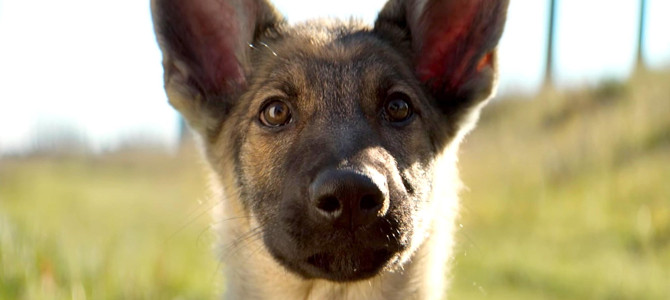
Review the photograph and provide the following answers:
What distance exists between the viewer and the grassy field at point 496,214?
22.7 feet

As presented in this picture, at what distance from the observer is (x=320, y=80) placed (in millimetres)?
4715

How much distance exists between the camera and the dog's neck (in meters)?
4.98

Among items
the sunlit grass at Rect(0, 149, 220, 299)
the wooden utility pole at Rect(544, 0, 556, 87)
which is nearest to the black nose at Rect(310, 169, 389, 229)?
the sunlit grass at Rect(0, 149, 220, 299)

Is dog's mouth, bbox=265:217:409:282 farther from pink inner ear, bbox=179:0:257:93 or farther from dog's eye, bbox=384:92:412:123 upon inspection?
pink inner ear, bbox=179:0:257:93

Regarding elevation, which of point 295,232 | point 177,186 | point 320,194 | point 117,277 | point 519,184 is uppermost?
point 320,194

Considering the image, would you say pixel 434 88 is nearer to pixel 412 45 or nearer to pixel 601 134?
pixel 412 45

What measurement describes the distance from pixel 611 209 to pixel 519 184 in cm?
155

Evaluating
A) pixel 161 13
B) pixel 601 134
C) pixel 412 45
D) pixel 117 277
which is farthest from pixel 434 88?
pixel 601 134

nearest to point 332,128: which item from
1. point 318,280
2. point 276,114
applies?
point 276,114

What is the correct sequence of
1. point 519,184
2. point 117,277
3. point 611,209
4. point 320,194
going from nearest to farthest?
point 320,194, point 117,277, point 611,209, point 519,184

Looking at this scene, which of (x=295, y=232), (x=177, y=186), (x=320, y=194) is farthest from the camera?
(x=177, y=186)

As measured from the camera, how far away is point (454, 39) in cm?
537

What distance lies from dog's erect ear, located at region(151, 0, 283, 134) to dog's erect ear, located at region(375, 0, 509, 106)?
91 cm

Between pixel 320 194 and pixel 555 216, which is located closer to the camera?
pixel 320 194
